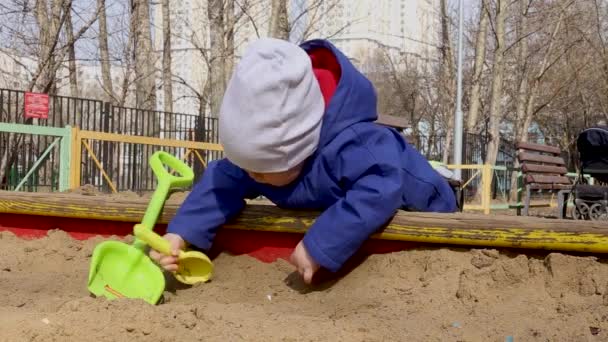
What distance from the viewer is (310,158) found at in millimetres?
2303

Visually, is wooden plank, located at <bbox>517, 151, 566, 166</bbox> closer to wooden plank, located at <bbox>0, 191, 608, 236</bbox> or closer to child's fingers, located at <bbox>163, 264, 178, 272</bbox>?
wooden plank, located at <bbox>0, 191, 608, 236</bbox>

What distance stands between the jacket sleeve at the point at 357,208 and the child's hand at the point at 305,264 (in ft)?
0.07

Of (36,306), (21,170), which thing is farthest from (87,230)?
(21,170)

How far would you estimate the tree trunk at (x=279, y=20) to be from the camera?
41.1 ft

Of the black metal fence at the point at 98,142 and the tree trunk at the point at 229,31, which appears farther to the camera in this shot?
the tree trunk at the point at 229,31

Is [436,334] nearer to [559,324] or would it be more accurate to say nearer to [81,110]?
[559,324]

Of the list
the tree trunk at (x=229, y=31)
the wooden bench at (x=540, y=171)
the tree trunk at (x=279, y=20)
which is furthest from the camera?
the tree trunk at (x=229, y=31)

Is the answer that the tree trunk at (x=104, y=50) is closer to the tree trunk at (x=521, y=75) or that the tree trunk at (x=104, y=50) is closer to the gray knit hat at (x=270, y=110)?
the tree trunk at (x=521, y=75)

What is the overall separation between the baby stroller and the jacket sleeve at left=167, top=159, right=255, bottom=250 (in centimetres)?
544

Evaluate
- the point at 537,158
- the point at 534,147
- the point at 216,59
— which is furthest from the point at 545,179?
the point at 216,59

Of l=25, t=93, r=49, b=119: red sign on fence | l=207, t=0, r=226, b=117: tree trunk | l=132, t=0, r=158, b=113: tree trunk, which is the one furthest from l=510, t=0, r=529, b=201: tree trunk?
l=25, t=93, r=49, b=119: red sign on fence

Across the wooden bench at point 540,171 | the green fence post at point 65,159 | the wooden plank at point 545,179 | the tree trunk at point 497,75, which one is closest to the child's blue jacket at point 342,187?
the green fence post at point 65,159

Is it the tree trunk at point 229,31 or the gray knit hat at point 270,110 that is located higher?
the tree trunk at point 229,31

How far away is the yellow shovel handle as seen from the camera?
2.24 m
